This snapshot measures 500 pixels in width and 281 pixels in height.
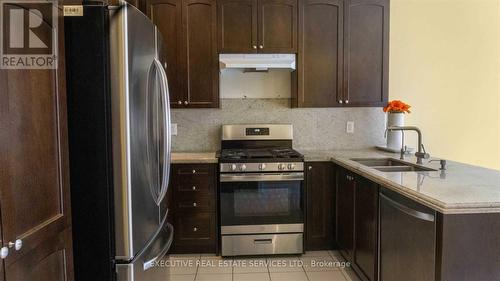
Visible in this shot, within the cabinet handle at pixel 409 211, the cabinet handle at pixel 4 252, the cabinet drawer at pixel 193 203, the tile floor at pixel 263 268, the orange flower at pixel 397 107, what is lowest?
the tile floor at pixel 263 268

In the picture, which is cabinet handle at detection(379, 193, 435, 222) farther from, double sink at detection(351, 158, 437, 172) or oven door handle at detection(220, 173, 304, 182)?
oven door handle at detection(220, 173, 304, 182)

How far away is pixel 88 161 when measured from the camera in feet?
4.84

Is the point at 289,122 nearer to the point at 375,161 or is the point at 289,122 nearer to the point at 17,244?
the point at 375,161

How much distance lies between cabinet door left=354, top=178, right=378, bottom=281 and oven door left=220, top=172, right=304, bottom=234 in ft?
2.03

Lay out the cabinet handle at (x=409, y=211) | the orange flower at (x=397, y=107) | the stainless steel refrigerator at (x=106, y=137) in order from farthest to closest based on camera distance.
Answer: the orange flower at (x=397, y=107)
the cabinet handle at (x=409, y=211)
the stainless steel refrigerator at (x=106, y=137)

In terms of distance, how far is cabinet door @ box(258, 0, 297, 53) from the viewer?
310cm

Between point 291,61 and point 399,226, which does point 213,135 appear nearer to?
point 291,61

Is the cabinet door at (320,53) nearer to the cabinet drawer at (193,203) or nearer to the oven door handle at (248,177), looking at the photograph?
the oven door handle at (248,177)

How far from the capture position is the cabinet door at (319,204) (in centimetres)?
304

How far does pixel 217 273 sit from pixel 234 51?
6.43 ft

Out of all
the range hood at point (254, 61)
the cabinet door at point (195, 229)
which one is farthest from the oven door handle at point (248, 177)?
the range hood at point (254, 61)

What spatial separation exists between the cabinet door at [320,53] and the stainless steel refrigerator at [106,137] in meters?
1.90

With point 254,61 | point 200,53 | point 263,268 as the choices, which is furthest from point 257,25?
point 263,268

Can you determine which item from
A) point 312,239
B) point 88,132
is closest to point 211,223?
point 312,239
